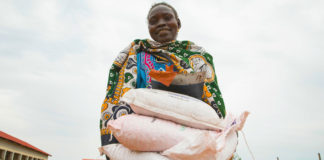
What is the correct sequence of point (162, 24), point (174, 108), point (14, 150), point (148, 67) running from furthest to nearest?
point (14, 150)
point (162, 24)
point (148, 67)
point (174, 108)

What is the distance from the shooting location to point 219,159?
1.34 metres

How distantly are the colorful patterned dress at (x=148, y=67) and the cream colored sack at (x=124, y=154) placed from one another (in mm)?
250

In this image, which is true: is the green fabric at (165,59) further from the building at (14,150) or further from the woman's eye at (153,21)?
the building at (14,150)

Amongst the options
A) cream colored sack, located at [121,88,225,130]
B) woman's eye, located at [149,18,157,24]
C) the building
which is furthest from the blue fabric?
the building

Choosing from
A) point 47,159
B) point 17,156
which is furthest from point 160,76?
point 47,159

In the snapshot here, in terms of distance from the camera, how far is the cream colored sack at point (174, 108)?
1.39 meters

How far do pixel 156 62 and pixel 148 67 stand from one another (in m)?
0.09

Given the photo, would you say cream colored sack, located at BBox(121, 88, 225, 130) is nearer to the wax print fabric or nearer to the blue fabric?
the wax print fabric

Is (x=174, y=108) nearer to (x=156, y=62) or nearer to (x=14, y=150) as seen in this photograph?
(x=156, y=62)

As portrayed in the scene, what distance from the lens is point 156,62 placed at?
211cm

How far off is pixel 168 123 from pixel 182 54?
100cm

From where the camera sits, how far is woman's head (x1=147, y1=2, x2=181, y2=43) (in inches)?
93.4

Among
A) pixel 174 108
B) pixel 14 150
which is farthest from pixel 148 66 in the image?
pixel 14 150

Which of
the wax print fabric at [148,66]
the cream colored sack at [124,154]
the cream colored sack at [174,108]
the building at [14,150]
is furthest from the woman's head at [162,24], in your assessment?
the building at [14,150]
